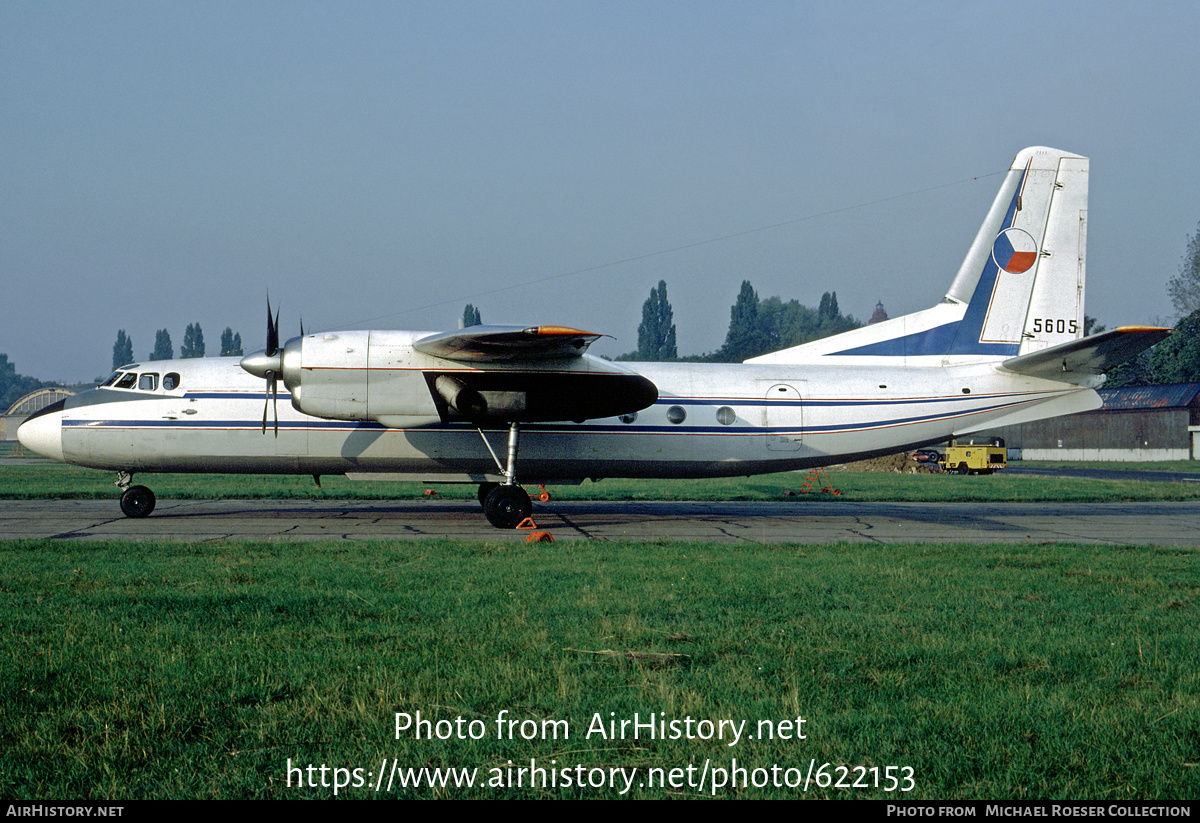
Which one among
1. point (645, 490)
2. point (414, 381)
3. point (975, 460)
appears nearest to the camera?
point (414, 381)

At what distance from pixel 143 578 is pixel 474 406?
7.50 m

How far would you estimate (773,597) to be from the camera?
28.8 ft

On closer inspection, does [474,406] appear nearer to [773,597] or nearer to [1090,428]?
[773,597]

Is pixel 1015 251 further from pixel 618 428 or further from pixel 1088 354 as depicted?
pixel 618 428

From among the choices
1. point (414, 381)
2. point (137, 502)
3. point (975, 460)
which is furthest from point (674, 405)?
point (975, 460)

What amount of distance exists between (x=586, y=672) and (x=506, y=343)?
31.5ft

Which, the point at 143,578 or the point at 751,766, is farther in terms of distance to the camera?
Result: the point at 143,578

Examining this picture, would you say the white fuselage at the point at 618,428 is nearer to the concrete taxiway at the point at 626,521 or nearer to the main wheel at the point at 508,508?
the main wheel at the point at 508,508

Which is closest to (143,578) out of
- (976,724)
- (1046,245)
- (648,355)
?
(976,724)

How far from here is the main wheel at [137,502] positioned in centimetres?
1708

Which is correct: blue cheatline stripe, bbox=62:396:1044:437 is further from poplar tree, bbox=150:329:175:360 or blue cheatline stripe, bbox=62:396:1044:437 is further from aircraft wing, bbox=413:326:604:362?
poplar tree, bbox=150:329:175:360

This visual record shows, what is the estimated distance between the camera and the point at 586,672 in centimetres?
582

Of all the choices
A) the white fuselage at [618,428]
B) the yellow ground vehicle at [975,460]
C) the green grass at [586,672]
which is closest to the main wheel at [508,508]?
the white fuselage at [618,428]

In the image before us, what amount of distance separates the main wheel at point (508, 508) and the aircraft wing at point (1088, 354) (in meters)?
10.6
